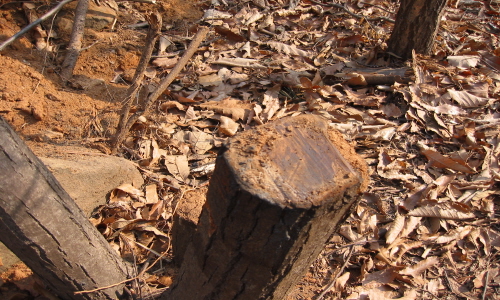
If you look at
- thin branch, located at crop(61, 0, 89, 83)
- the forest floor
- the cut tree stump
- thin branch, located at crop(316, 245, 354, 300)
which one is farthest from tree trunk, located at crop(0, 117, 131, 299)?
thin branch, located at crop(61, 0, 89, 83)

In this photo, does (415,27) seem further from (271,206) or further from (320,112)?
(271,206)

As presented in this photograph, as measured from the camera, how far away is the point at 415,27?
4.06 metres

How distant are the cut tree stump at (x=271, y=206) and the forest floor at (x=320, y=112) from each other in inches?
30.9

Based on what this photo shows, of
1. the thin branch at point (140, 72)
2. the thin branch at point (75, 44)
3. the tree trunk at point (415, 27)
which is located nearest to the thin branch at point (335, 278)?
the thin branch at point (140, 72)

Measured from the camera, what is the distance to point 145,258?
2.40 metres

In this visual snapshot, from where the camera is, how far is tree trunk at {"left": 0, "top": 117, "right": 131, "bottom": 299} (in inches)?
56.0

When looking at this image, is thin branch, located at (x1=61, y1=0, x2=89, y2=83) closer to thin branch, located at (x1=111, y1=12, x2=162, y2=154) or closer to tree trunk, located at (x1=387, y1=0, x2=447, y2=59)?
thin branch, located at (x1=111, y1=12, x2=162, y2=154)

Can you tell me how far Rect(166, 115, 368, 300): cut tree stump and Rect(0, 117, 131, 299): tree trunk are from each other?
490mm

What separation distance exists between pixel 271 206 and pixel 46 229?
3.02 ft

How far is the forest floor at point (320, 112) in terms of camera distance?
2.54m

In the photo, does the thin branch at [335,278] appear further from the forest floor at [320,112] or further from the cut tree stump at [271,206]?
the cut tree stump at [271,206]

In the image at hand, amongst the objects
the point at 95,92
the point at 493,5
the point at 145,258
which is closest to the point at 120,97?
the point at 95,92

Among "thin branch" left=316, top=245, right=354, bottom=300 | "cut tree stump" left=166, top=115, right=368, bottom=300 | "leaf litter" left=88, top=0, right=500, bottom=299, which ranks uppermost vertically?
"cut tree stump" left=166, top=115, right=368, bottom=300

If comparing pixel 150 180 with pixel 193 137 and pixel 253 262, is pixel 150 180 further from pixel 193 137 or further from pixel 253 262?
pixel 253 262
